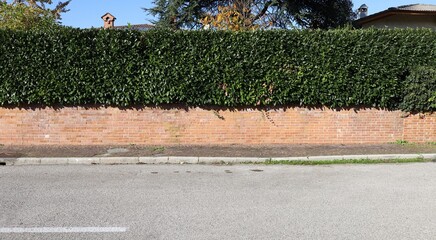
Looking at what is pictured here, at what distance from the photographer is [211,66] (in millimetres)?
11445

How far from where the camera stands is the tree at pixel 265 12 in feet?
68.6

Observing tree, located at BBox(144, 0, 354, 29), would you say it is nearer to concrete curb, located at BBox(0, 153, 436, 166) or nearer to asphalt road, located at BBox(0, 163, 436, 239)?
concrete curb, located at BBox(0, 153, 436, 166)

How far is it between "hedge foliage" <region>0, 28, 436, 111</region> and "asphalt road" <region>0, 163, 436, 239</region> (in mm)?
3082

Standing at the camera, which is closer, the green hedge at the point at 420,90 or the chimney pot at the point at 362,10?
the green hedge at the point at 420,90

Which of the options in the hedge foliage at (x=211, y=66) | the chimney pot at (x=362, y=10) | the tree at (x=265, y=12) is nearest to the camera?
the hedge foliage at (x=211, y=66)

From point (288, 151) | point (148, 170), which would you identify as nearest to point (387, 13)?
point (288, 151)

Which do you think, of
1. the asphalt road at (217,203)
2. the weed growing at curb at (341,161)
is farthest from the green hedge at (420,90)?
the asphalt road at (217,203)

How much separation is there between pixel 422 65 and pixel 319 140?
348 centimetres

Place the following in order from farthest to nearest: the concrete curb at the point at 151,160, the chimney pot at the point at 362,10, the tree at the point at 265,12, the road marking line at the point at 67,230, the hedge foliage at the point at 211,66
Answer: the chimney pot at the point at 362,10, the tree at the point at 265,12, the hedge foliage at the point at 211,66, the concrete curb at the point at 151,160, the road marking line at the point at 67,230

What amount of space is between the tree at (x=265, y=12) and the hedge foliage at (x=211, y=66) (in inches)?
342

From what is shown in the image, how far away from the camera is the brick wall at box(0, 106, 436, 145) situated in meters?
11.6

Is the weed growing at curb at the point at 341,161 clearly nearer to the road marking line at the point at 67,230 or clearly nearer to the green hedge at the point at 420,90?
the green hedge at the point at 420,90

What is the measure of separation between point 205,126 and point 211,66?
1.64m

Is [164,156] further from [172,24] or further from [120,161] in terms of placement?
[172,24]
